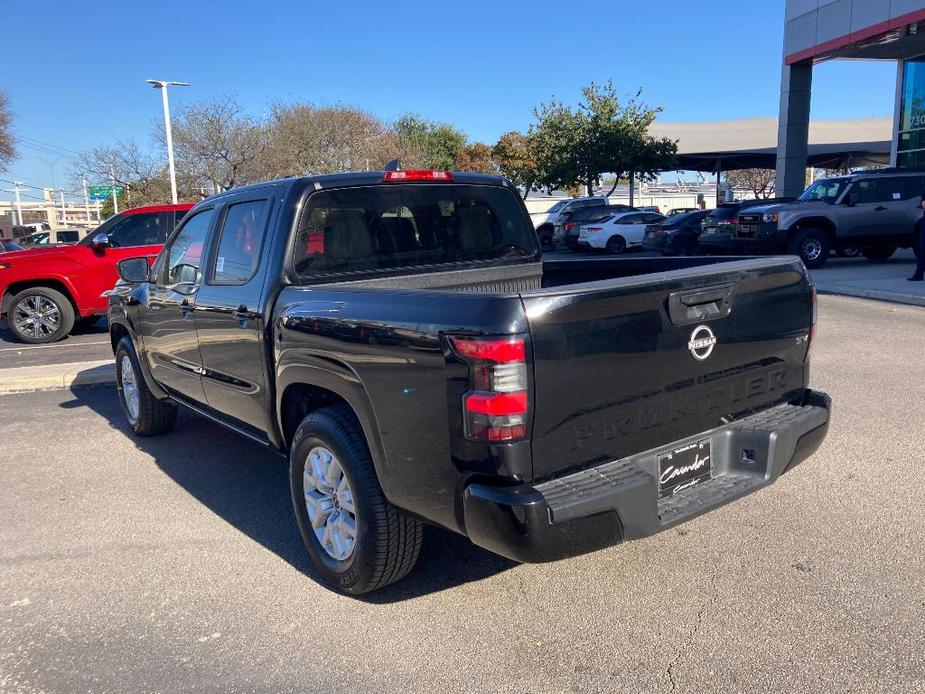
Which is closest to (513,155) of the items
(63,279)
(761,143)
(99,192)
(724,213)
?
Answer: (761,143)

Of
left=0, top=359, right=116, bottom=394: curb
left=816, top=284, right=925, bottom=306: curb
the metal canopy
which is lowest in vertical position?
left=0, top=359, right=116, bottom=394: curb

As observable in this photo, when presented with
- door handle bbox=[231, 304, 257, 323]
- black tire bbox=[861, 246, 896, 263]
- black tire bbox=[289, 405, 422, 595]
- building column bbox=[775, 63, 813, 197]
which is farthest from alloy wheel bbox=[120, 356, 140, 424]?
building column bbox=[775, 63, 813, 197]

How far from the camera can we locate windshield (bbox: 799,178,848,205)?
1633cm

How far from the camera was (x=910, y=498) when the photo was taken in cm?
439

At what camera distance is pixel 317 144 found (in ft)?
122

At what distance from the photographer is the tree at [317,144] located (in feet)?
120

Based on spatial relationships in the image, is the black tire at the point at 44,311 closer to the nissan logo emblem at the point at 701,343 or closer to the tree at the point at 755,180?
the nissan logo emblem at the point at 701,343

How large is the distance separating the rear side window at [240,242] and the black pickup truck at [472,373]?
0.02 m

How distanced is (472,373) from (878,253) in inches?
698

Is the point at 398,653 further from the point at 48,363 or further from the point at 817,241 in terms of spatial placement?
the point at 817,241

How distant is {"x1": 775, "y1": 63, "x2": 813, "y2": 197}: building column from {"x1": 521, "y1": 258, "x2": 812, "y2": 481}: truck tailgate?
897 inches

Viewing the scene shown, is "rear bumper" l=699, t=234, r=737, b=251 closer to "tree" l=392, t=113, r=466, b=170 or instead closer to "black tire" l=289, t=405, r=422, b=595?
"black tire" l=289, t=405, r=422, b=595

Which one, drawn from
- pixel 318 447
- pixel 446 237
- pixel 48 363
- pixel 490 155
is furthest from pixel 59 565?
pixel 490 155

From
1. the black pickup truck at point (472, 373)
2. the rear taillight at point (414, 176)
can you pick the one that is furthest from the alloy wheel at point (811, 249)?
the rear taillight at point (414, 176)
